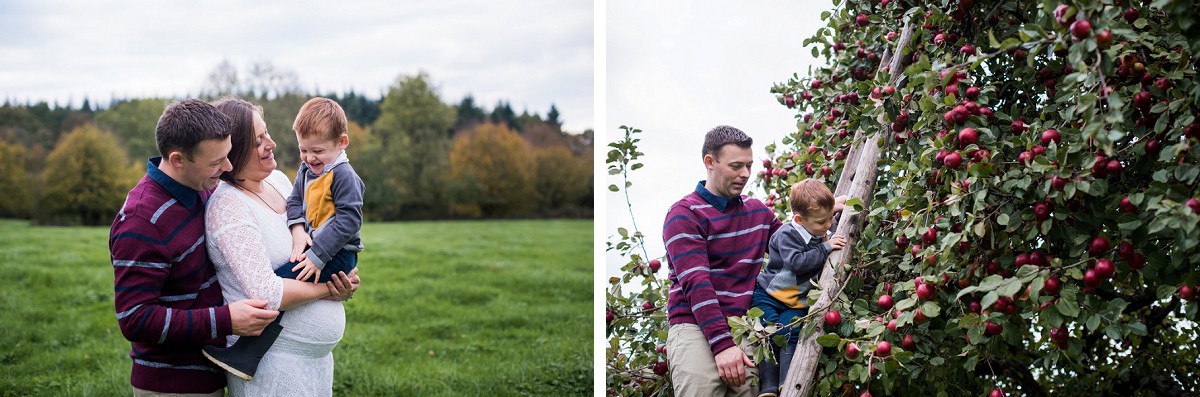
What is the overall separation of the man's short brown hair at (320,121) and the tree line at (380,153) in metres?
5.50

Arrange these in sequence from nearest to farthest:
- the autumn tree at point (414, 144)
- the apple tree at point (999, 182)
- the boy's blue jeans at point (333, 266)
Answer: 1. the apple tree at point (999, 182)
2. the boy's blue jeans at point (333, 266)
3. the autumn tree at point (414, 144)

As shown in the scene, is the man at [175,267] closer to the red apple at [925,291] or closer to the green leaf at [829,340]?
the green leaf at [829,340]

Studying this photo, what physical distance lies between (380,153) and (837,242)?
811 centimetres

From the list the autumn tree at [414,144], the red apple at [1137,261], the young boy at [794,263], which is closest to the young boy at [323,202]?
the young boy at [794,263]

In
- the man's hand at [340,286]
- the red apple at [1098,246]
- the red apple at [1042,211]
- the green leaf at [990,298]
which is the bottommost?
the man's hand at [340,286]

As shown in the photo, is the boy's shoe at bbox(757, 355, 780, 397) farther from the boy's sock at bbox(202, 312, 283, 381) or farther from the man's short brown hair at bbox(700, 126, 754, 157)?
the boy's sock at bbox(202, 312, 283, 381)

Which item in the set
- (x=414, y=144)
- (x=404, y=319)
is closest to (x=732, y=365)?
(x=404, y=319)

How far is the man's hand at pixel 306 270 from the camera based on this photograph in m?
1.84

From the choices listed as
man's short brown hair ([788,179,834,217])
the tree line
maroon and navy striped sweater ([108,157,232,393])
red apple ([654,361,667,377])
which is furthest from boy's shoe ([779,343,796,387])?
the tree line

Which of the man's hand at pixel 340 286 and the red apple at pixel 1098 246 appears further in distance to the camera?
the man's hand at pixel 340 286

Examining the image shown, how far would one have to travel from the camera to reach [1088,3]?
151cm

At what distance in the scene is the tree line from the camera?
830cm

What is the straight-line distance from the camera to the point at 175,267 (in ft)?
5.73

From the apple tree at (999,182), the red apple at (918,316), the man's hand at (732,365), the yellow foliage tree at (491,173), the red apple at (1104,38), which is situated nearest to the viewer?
the red apple at (1104,38)
